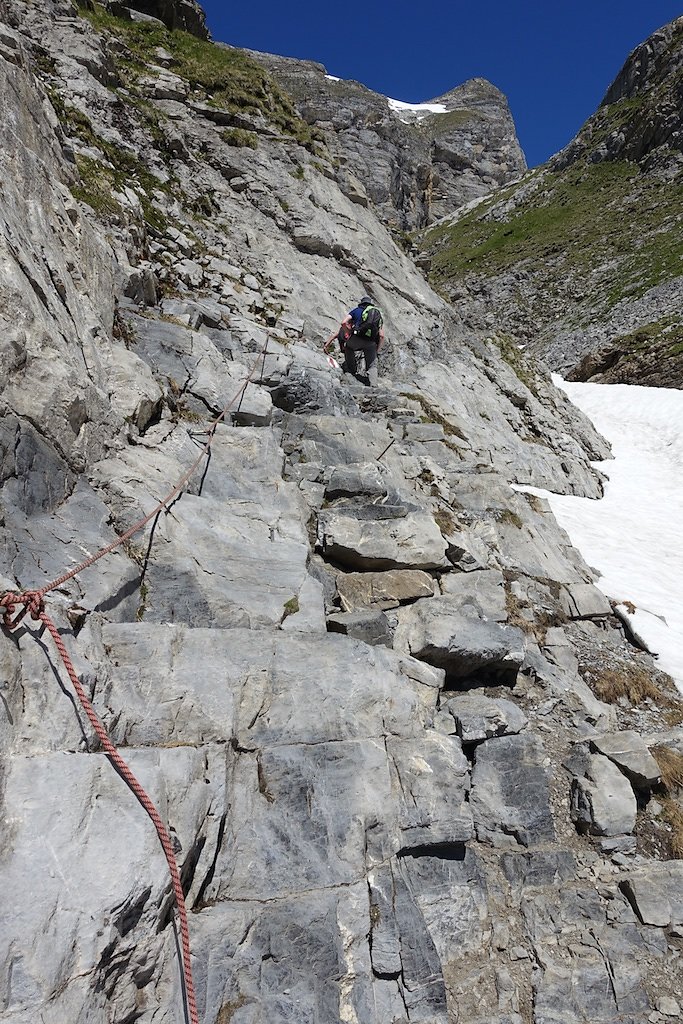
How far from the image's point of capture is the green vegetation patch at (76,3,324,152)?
23844mm

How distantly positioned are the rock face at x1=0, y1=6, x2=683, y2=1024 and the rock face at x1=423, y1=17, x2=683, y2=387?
84.7 ft

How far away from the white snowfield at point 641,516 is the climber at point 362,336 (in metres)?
6.82

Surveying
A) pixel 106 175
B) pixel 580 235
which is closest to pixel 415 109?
pixel 580 235

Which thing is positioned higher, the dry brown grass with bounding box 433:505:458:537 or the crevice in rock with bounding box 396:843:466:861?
the dry brown grass with bounding box 433:505:458:537

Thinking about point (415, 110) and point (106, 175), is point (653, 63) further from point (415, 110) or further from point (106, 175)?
point (106, 175)

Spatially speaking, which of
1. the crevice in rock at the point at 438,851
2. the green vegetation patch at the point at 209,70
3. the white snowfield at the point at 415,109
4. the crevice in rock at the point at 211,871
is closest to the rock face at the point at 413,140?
the white snowfield at the point at 415,109

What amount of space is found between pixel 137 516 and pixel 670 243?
6642cm

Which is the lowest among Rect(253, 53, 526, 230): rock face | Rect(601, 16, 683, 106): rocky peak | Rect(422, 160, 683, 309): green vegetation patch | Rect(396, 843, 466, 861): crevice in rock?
Rect(396, 843, 466, 861): crevice in rock

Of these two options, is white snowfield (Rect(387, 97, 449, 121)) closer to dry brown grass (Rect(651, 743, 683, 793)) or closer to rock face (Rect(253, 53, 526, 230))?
rock face (Rect(253, 53, 526, 230))

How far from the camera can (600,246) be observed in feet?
213

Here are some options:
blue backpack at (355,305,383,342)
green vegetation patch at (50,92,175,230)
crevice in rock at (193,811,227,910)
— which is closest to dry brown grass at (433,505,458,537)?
crevice in rock at (193,811,227,910)

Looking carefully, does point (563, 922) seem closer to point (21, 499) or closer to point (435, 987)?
point (435, 987)

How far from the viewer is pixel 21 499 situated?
596cm

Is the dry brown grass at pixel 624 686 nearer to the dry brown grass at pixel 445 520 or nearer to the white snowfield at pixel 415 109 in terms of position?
the dry brown grass at pixel 445 520
